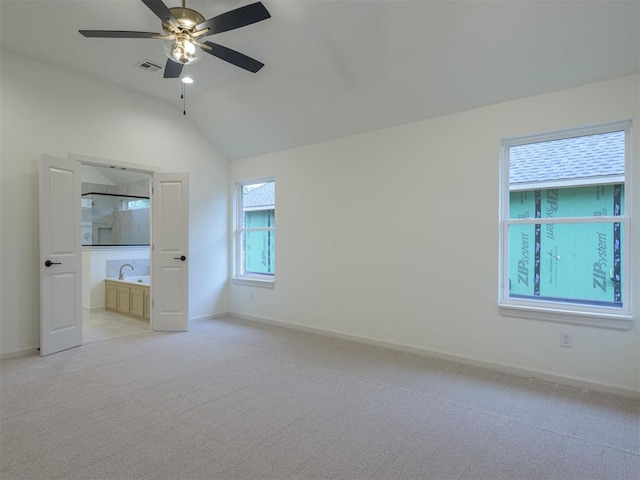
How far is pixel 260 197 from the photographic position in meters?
5.73

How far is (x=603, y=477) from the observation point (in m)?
1.93

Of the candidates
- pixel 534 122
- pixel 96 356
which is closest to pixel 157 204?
pixel 96 356

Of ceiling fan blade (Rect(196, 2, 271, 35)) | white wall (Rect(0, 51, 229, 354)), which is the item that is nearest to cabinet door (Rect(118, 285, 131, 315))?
white wall (Rect(0, 51, 229, 354))

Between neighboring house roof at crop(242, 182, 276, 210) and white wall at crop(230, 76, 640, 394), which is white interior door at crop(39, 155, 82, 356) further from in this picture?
white wall at crop(230, 76, 640, 394)

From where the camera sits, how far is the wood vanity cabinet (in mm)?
5581

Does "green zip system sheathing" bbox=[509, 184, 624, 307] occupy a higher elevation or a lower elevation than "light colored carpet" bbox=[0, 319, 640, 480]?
higher

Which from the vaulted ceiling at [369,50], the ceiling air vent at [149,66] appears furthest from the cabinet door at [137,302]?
the ceiling air vent at [149,66]

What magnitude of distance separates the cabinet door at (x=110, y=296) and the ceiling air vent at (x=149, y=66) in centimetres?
380

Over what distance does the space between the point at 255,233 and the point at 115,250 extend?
3.06m

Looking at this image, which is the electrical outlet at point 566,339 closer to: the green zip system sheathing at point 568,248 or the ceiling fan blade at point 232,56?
the green zip system sheathing at point 568,248

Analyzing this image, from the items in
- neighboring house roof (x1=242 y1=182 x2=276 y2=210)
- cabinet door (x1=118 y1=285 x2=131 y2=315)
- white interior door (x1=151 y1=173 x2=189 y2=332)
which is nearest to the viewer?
white interior door (x1=151 y1=173 x2=189 y2=332)

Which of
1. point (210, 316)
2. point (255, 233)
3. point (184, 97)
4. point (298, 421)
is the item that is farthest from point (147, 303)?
point (298, 421)

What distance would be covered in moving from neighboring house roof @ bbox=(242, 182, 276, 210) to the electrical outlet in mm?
3905

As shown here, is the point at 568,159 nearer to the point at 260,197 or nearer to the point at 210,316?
the point at 260,197
